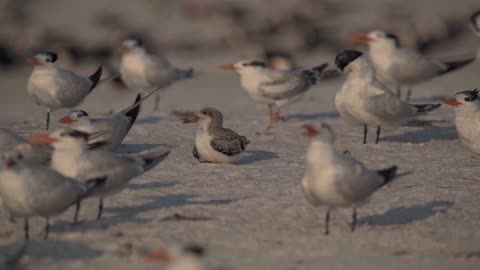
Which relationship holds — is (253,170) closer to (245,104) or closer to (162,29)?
(245,104)

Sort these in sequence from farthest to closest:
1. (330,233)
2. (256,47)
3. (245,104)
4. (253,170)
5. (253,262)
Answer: (256,47) → (245,104) → (253,170) → (330,233) → (253,262)

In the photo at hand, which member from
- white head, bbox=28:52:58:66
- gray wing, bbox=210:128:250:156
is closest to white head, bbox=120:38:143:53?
white head, bbox=28:52:58:66

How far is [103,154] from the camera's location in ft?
19.8

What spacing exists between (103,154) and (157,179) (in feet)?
3.88

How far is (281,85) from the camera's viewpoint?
9.71 metres

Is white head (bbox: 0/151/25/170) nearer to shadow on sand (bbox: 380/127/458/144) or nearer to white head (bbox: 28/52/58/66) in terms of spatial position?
white head (bbox: 28/52/58/66)

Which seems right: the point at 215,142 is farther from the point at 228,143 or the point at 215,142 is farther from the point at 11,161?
A: the point at 11,161

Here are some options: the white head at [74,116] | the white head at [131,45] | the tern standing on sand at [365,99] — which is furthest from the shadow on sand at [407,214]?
the white head at [131,45]

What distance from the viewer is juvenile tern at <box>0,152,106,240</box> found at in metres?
5.38

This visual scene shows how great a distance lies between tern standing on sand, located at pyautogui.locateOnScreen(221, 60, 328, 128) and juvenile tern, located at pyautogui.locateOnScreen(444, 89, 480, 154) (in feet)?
6.80

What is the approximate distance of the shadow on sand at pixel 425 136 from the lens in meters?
9.20

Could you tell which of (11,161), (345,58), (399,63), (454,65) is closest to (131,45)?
(399,63)

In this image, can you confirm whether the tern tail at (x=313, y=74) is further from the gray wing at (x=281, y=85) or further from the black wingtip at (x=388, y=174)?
the black wingtip at (x=388, y=174)

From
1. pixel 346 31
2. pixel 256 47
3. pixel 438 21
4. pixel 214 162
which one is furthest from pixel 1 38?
pixel 214 162
